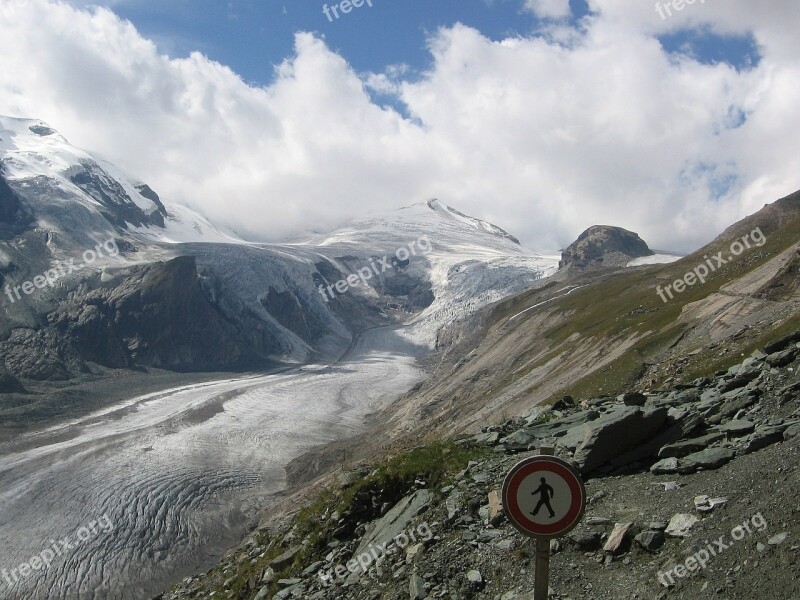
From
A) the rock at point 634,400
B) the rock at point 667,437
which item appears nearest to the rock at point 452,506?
the rock at point 667,437

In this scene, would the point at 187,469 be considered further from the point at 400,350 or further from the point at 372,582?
the point at 400,350

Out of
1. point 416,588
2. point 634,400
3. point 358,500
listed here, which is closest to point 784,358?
point 634,400

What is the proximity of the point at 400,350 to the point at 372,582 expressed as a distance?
14611 cm

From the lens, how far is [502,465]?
38.5 ft

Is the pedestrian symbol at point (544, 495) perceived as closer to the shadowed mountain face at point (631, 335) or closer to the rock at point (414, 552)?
the rock at point (414, 552)

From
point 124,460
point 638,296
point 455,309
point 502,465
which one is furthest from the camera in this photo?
point 455,309

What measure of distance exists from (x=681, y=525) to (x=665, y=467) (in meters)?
1.74

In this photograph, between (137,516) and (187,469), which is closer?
(137,516)

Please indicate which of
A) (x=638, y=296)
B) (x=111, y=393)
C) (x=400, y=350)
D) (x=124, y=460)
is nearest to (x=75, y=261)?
(x=111, y=393)

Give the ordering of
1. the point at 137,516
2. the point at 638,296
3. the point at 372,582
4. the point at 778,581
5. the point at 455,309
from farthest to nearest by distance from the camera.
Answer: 1. the point at 455,309
2. the point at 638,296
3. the point at 137,516
4. the point at 372,582
5. the point at 778,581

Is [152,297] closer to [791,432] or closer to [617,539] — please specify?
[617,539]

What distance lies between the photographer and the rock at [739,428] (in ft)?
34.2

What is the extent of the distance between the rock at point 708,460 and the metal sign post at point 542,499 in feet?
17.1

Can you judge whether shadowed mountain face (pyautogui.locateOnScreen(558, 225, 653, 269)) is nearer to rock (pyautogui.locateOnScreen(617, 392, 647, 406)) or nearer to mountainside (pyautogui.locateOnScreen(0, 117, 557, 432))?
mountainside (pyautogui.locateOnScreen(0, 117, 557, 432))
